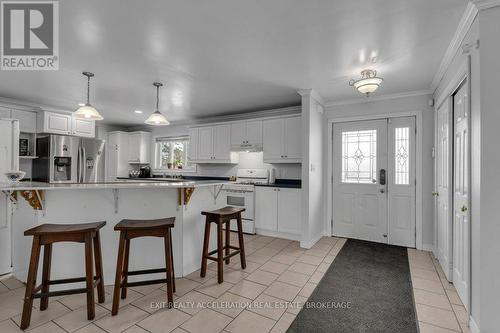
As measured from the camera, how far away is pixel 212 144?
544cm

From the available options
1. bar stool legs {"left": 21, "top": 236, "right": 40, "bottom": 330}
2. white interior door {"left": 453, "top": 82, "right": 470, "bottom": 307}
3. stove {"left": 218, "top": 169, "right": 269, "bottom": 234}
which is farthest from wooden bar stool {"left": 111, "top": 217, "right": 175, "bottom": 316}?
white interior door {"left": 453, "top": 82, "right": 470, "bottom": 307}

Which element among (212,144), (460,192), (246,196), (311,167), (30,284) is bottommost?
(30,284)

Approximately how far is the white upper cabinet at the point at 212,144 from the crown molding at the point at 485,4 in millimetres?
4038

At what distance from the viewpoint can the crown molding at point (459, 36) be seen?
180 centimetres

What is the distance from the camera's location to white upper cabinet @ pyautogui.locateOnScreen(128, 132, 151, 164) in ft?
21.2

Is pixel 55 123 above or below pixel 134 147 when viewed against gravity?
above

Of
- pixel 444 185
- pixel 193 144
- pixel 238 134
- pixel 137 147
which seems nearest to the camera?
pixel 444 185

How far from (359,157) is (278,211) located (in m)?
1.65

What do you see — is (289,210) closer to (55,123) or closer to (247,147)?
(247,147)

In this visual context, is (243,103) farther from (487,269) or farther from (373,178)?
(487,269)

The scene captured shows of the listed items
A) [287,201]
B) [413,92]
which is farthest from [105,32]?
[413,92]

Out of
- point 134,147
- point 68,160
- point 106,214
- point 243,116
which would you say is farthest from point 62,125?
point 243,116

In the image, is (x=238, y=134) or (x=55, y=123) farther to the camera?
(x=238, y=134)

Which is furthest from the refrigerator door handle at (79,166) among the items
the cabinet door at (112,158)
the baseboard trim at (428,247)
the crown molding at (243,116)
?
the baseboard trim at (428,247)
